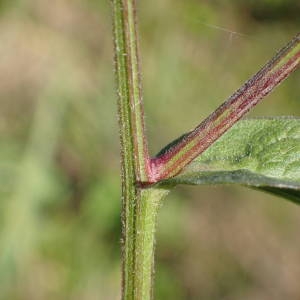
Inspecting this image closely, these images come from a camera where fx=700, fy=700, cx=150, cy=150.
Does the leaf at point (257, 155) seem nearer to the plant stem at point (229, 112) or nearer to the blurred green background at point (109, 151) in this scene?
the plant stem at point (229, 112)

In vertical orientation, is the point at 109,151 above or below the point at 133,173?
above

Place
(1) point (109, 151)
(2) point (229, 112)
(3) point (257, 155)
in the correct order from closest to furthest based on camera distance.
A: (2) point (229, 112) → (3) point (257, 155) → (1) point (109, 151)

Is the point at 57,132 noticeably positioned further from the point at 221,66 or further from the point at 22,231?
the point at 221,66

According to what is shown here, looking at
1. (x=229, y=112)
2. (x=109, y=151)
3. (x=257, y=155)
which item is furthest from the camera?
(x=109, y=151)

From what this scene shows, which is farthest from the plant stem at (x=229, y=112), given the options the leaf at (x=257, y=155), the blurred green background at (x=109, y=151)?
the blurred green background at (x=109, y=151)

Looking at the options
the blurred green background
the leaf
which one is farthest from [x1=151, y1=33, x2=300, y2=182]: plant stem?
the blurred green background

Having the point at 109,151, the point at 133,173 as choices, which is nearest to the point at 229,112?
the point at 133,173

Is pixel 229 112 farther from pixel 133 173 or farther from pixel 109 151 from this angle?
pixel 109 151
